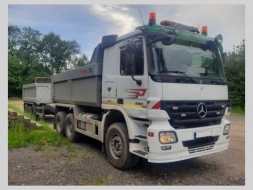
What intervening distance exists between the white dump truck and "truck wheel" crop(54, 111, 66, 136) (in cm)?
247

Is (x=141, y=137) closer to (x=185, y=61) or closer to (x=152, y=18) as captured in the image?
(x=185, y=61)

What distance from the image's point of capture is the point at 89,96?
5.56 m

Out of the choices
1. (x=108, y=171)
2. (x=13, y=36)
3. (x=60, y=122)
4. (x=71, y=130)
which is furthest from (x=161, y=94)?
(x=13, y=36)

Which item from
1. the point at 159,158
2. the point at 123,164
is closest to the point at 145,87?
the point at 159,158

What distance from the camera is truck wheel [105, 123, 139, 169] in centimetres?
419

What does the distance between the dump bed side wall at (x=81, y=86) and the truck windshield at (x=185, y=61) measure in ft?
5.65

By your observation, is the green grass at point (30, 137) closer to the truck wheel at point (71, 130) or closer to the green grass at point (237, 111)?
the truck wheel at point (71, 130)

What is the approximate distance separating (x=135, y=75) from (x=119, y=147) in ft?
4.89

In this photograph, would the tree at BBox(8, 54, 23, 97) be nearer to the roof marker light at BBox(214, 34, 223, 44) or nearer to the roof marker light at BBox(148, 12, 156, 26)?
the roof marker light at BBox(148, 12, 156, 26)

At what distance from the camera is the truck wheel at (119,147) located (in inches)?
165

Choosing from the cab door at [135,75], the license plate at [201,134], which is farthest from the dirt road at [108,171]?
the cab door at [135,75]

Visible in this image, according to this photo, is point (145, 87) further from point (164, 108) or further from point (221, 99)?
point (221, 99)

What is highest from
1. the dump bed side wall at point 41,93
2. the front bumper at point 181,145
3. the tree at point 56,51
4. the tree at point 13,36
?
the tree at point 56,51

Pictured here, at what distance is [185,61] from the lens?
4.10 m
